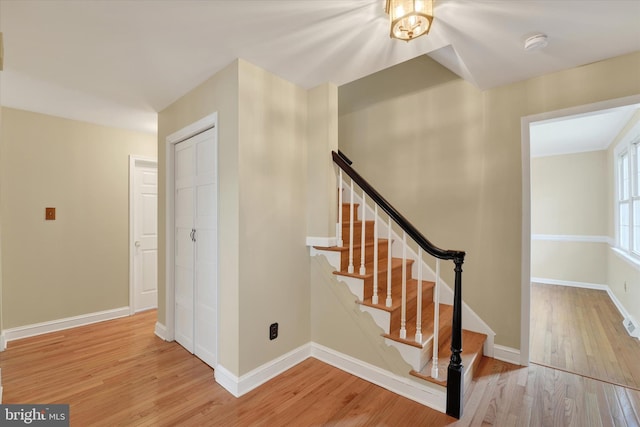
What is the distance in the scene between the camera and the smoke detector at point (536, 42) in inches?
66.5

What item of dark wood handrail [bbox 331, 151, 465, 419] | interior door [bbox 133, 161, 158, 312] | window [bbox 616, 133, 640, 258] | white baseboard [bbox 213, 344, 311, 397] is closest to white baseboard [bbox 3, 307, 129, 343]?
interior door [bbox 133, 161, 158, 312]

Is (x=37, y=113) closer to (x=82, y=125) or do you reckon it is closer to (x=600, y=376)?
(x=82, y=125)

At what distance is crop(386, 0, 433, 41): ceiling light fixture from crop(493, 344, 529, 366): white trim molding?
8.23 feet

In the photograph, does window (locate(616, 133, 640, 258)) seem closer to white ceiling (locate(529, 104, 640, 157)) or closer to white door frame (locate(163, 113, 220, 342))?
white ceiling (locate(529, 104, 640, 157))

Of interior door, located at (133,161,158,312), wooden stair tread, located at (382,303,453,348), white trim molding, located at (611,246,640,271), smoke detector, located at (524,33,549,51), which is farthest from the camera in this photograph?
interior door, located at (133,161,158,312)

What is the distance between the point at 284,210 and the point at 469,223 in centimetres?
170

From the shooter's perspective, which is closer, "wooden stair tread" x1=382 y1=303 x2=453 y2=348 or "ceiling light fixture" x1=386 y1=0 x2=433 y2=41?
"ceiling light fixture" x1=386 y1=0 x2=433 y2=41

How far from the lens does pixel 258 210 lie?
2.09 metres

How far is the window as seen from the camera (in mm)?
3270

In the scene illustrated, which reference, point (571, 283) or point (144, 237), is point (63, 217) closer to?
point (144, 237)

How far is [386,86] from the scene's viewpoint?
312cm

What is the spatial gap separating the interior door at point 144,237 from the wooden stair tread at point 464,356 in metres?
3.46

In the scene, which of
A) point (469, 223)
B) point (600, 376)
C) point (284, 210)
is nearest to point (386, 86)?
point (469, 223)


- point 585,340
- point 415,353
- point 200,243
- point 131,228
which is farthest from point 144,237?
point 585,340
